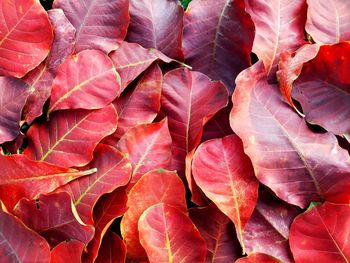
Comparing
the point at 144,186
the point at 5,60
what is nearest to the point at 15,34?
the point at 5,60

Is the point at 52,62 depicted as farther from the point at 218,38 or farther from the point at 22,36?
the point at 218,38

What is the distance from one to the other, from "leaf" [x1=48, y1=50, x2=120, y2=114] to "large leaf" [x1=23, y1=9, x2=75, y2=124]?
3cm

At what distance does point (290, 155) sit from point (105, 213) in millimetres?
246

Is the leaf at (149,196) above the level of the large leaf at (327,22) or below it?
below

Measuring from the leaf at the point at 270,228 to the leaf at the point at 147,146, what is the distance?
135 mm

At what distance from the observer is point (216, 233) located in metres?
0.65

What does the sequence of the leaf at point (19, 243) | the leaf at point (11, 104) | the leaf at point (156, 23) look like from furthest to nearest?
the leaf at point (156, 23), the leaf at point (11, 104), the leaf at point (19, 243)

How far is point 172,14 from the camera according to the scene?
0.81 meters

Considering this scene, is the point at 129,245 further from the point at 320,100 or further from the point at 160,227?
the point at 320,100

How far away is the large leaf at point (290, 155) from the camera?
645mm

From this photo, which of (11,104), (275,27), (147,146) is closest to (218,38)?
(275,27)

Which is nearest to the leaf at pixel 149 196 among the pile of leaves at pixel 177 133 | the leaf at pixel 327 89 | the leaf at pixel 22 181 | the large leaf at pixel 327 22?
the pile of leaves at pixel 177 133

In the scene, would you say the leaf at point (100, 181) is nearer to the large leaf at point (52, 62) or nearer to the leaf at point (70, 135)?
the leaf at point (70, 135)

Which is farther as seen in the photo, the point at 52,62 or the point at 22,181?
the point at 52,62
